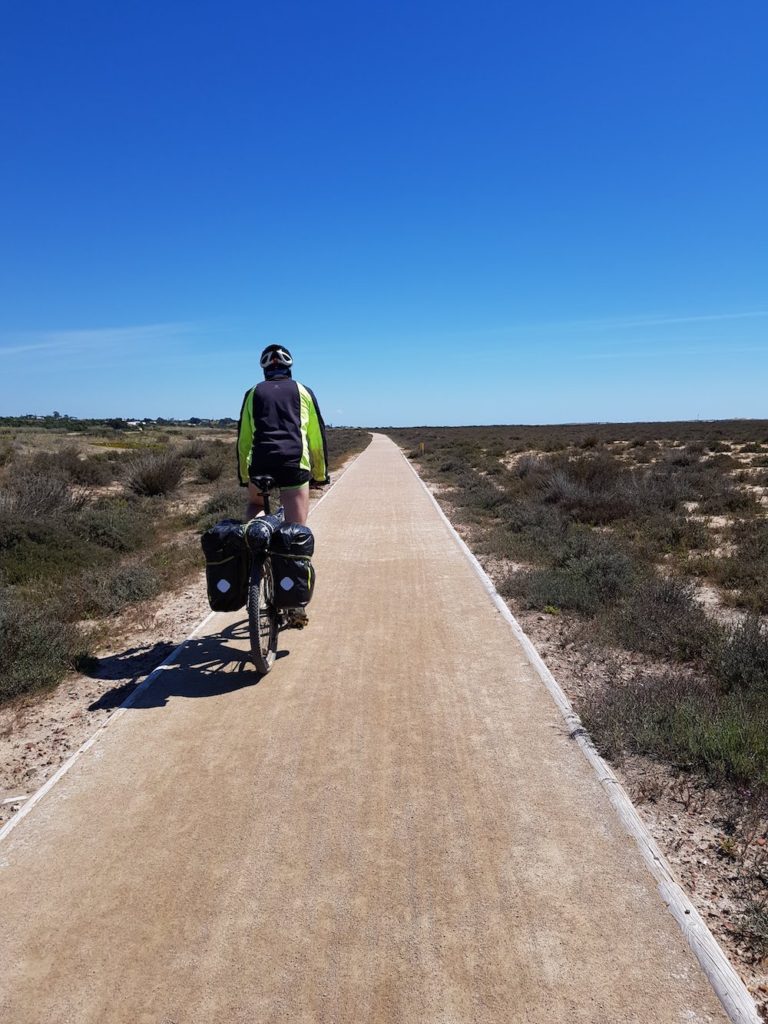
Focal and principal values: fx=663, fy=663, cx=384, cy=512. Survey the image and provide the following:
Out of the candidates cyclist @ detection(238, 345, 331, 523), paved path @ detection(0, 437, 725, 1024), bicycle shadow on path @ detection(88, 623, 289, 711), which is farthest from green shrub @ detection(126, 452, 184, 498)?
paved path @ detection(0, 437, 725, 1024)

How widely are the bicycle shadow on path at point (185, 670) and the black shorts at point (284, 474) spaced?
1.39m

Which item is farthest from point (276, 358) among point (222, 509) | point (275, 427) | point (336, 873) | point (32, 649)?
point (222, 509)

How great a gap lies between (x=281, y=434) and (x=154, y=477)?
12.9 metres

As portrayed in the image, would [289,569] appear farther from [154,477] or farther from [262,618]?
[154,477]

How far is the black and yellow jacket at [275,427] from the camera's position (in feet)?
17.0

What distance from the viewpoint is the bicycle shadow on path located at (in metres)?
4.70

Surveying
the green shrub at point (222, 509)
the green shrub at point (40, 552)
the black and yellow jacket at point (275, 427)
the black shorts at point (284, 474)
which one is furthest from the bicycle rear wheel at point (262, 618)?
the green shrub at point (222, 509)

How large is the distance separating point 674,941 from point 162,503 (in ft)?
49.1

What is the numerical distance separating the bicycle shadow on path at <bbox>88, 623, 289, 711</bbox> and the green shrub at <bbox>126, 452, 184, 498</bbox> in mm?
11840

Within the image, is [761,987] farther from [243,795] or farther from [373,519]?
[373,519]

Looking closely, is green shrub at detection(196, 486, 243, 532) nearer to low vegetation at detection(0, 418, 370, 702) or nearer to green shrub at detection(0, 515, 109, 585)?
low vegetation at detection(0, 418, 370, 702)

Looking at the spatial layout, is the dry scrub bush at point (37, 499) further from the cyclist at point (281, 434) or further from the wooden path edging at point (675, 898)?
the wooden path edging at point (675, 898)

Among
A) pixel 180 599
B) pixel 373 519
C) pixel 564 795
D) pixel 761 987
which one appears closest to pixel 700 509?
pixel 373 519

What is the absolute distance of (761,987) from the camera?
7.36 feet
